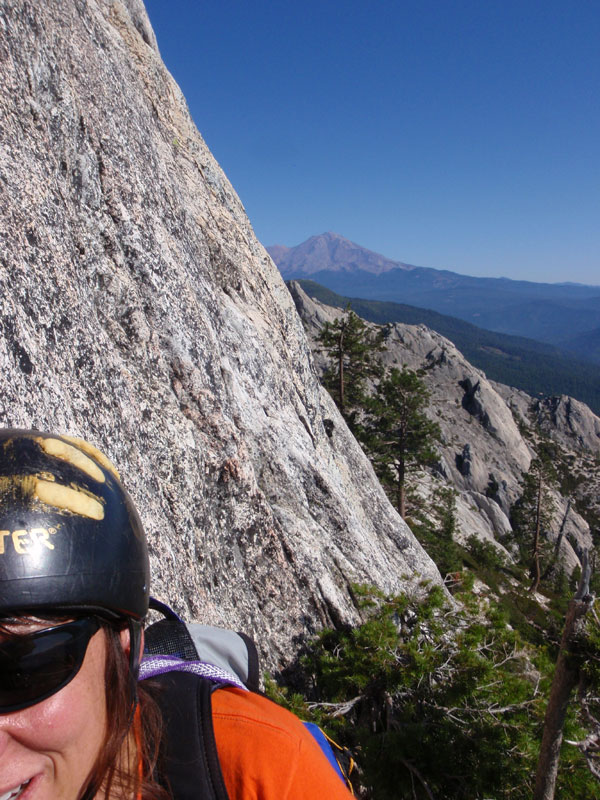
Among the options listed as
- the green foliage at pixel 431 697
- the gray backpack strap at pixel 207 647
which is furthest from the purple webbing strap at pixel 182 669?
the green foliage at pixel 431 697

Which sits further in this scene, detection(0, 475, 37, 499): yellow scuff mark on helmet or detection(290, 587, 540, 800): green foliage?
detection(290, 587, 540, 800): green foliage

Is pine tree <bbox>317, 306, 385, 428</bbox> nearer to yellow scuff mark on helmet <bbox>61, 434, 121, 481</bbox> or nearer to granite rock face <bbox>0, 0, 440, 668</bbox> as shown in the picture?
granite rock face <bbox>0, 0, 440, 668</bbox>

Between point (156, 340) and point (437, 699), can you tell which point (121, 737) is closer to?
point (156, 340)

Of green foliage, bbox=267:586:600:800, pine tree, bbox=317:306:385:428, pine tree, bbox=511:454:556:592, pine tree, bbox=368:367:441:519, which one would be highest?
pine tree, bbox=317:306:385:428

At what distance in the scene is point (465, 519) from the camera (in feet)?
164

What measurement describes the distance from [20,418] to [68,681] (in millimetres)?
3866

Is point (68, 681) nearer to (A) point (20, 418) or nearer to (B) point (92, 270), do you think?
(A) point (20, 418)

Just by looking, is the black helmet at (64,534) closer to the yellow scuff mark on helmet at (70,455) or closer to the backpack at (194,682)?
the yellow scuff mark on helmet at (70,455)

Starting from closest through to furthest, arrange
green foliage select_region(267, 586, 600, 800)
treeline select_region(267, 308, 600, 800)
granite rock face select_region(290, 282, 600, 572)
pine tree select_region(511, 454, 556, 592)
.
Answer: treeline select_region(267, 308, 600, 800) → green foliage select_region(267, 586, 600, 800) → pine tree select_region(511, 454, 556, 592) → granite rock face select_region(290, 282, 600, 572)

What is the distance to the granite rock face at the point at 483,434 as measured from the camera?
60.7m

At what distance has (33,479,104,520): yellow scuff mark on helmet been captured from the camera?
2223mm

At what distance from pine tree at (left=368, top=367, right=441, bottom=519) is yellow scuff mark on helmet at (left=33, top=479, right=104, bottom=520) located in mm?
27917

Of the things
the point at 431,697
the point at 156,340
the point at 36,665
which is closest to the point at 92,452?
the point at 36,665

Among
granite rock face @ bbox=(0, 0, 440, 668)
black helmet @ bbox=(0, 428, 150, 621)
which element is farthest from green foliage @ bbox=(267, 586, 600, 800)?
black helmet @ bbox=(0, 428, 150, 621)
